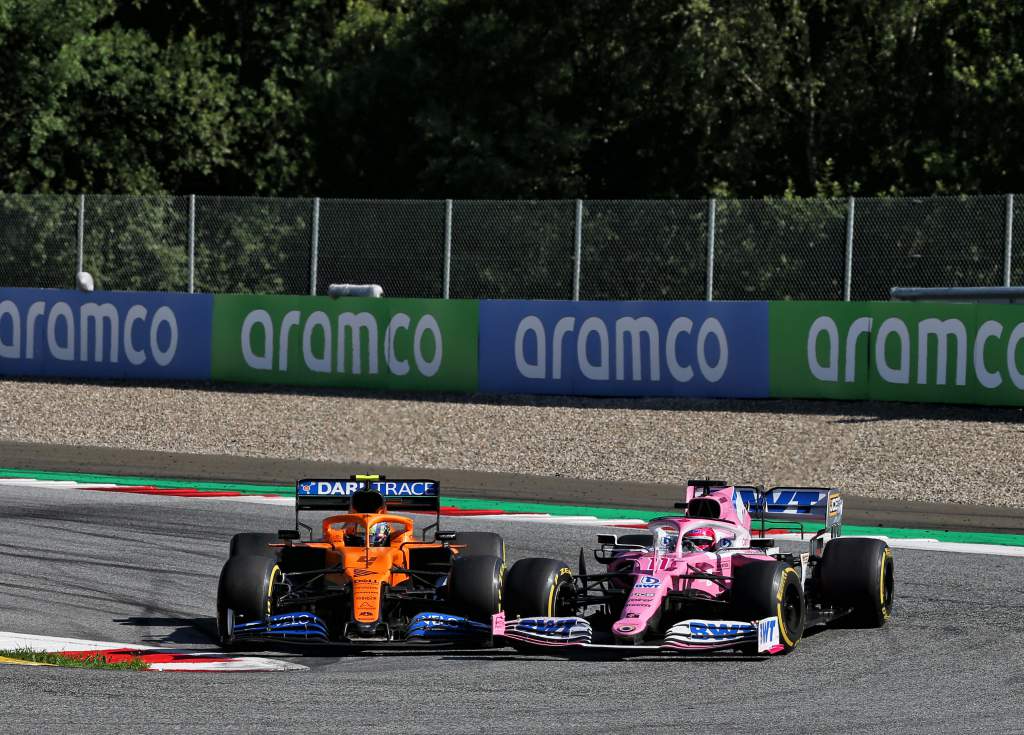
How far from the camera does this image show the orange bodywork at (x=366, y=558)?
1043 cm

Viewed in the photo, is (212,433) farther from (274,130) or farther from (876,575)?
(274,130)

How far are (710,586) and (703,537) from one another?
38 centimetres

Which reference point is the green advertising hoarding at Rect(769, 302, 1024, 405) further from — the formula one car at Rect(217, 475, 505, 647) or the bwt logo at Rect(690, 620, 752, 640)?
the bwt logo at Rect(690, 620, 752, 640)

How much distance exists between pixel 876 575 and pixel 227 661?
4.17m

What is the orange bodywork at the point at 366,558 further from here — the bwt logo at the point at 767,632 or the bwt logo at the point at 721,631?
the bwt logo at the point at 767,632

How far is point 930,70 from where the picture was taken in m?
31.4

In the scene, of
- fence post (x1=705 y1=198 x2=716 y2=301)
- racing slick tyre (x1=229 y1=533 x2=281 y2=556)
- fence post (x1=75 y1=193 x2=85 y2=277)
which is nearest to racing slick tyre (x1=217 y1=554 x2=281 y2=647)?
racing slick tyre (x1=229 y1=533 x2=281 y2=556)

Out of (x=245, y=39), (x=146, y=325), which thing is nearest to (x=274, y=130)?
(x=245, y=39)

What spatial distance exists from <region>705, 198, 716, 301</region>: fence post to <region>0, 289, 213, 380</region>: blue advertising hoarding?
7422mm

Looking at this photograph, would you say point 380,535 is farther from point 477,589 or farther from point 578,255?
point 578,255

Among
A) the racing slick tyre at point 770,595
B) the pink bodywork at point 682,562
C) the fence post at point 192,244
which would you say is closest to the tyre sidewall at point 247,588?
the pink bodywork at point 682,562

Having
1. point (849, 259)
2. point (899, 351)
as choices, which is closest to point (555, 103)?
point (849, 259)

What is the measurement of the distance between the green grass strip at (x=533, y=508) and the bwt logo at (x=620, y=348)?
A: 166 inches

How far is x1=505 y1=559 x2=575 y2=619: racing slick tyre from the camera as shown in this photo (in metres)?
10.5
